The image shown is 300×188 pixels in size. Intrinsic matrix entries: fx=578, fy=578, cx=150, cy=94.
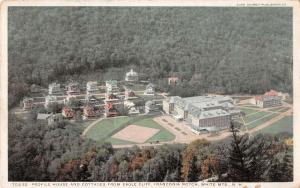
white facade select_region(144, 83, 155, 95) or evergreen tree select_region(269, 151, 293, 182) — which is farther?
white facade select_region(144, 83, 155, 95)

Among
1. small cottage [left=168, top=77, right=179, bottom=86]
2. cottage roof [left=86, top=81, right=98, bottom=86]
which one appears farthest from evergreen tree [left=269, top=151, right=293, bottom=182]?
cottage roof [left=86, top=81, right=98, bottom=86]

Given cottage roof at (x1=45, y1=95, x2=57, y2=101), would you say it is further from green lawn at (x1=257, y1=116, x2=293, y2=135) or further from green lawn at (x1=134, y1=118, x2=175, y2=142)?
green lawn at (x1=257, y1=116, x2=293, y2=135)

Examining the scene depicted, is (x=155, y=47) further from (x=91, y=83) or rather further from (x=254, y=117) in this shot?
(x=254, y=117)

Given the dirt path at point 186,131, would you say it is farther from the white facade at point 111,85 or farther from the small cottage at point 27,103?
the small cottage at point 27,103

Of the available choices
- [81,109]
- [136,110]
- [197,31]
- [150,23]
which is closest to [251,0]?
[197,31]

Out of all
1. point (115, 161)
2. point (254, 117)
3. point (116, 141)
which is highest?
point (254, 117)

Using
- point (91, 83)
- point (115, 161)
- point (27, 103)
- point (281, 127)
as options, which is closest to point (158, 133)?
point (115, 161)
